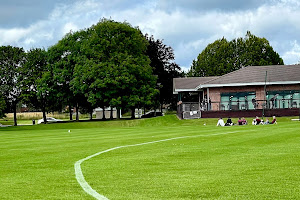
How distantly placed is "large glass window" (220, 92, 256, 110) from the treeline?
1426 cm

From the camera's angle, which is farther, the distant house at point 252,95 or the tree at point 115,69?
the tree at point 115,69

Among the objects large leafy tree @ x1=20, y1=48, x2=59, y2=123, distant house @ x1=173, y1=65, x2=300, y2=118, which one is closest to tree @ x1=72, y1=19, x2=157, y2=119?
large leafy tree @ x1=20, y1=48, x2=59, y2=123

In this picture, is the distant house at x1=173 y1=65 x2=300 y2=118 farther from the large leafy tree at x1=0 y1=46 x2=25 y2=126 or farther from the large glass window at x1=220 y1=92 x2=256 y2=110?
the large leafy tree at x1=0 y1=46 x2=25 y2=126

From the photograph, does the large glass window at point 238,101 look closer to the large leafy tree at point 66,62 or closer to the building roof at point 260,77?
the building roof at point 260,77

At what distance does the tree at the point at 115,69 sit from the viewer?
224ft

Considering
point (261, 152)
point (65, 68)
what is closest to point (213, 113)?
point (65, 68)

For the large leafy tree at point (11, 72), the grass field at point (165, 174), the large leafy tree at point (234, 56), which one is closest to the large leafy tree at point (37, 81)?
the large leafy tree at point (11, 72)

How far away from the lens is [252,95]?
5788cm

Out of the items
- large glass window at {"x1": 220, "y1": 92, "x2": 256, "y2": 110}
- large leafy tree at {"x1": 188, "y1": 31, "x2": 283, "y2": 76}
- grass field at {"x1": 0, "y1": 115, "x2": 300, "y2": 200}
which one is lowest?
grass field at {"x1": 0, "y1": 115, "x2": 300, "y2": 200}

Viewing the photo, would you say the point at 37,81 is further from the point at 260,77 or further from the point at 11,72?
the point at 260,77

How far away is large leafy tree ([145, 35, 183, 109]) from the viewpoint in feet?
268

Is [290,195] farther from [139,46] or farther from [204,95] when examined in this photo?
[139,46]

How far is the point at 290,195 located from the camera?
25.2 feet

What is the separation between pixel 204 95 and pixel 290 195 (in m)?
55.0
